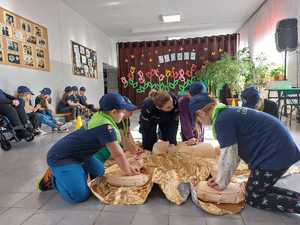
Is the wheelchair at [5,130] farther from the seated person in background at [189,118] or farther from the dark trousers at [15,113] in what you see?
the seated person in background at [189,118]

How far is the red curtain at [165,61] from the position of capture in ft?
32.6

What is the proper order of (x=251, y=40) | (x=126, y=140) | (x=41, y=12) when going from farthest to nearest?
(x=251, y=40)
(x=41, y=12)
(x=126, y=140)

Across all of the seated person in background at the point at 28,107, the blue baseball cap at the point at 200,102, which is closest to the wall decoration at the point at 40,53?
the seated person in background at the point at 28,107

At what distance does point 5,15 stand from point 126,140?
3.14 m

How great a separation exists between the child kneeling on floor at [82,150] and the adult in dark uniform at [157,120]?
804mm

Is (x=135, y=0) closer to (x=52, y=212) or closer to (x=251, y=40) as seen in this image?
(x=251, y=40)

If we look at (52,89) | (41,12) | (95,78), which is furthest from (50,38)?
(95,78)

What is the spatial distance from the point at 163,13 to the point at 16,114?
16.2 ft

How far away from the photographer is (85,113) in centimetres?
642

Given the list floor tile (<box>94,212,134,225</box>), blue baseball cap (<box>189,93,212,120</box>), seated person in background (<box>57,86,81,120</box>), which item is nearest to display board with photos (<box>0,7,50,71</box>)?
seated person in background (<box>57,86,81,120</box>)

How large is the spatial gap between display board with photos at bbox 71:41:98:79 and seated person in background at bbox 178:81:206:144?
4.61 meters

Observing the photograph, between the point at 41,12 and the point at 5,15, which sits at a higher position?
the point at 41,12

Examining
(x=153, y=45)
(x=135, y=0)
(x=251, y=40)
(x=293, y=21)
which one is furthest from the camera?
(x=153, y=45)

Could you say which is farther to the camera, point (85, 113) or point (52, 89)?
point (85, 113)
